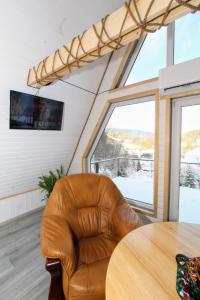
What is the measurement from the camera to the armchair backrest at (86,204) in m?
1.56

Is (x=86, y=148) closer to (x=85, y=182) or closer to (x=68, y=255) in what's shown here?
(x=85, y=182)

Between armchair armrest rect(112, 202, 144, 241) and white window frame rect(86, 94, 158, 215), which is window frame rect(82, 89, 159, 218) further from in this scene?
armchair armrest rect(112, 202, 144, 241)

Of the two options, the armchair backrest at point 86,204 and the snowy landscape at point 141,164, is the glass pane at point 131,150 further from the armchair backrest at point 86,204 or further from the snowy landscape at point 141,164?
the armchair backrest at point 86,204

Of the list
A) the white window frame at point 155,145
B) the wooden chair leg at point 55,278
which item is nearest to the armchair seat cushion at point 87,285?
the wooden chair leg at point 55,278

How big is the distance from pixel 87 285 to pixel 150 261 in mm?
453

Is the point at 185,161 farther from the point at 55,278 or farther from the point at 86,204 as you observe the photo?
the point at 55,278

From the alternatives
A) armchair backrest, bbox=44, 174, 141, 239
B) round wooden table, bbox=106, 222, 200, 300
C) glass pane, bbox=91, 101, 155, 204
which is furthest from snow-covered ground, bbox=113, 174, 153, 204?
round wooden table, bbox=106, 222, 200, 300

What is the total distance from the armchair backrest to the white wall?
3.41ft

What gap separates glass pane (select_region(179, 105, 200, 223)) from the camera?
1.92 meters

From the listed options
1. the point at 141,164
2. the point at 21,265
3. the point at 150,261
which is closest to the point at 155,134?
the point at 141,164

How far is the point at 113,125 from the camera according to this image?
9.61 ft

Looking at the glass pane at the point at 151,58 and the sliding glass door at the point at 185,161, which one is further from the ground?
the glass pane at the point at 151,58

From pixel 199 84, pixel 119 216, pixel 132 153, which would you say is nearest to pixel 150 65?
pixel 199 84

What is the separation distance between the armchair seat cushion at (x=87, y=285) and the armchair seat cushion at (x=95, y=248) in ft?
0.48
